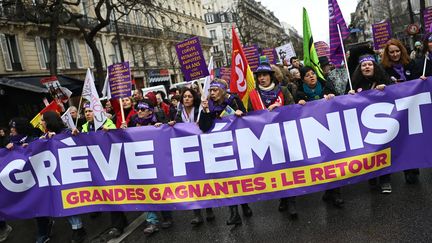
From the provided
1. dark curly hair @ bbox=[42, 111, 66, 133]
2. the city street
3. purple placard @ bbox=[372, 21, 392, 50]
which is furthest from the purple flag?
purple placard @ bbox=[372, 21, 392, 50]

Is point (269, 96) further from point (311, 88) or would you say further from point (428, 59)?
point (428, 59)

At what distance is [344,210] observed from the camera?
15.7 feet

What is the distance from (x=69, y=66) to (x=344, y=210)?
26.4 meters

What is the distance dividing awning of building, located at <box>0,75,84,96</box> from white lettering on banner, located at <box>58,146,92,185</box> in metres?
15.2

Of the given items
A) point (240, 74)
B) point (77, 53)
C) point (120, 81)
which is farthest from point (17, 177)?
point (77, 53)

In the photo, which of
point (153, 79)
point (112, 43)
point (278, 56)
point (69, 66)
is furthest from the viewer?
point (153, 79)

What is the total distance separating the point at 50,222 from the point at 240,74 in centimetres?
317

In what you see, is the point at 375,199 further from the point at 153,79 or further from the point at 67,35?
the point at 153,79

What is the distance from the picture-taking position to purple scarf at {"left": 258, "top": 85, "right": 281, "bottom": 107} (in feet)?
16.9

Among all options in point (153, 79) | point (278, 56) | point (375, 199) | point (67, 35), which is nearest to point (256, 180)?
point (375, 199)

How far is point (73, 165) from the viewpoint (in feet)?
16.6

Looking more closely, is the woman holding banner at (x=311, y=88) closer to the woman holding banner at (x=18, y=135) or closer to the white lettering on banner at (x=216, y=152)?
the white lettering on banner at (x=216, y=152)

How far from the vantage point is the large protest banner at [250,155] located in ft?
15.0

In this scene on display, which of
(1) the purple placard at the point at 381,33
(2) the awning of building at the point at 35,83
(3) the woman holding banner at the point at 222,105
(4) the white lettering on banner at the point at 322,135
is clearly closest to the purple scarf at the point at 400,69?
(4) the white lettering on banner at the point at 322,135
